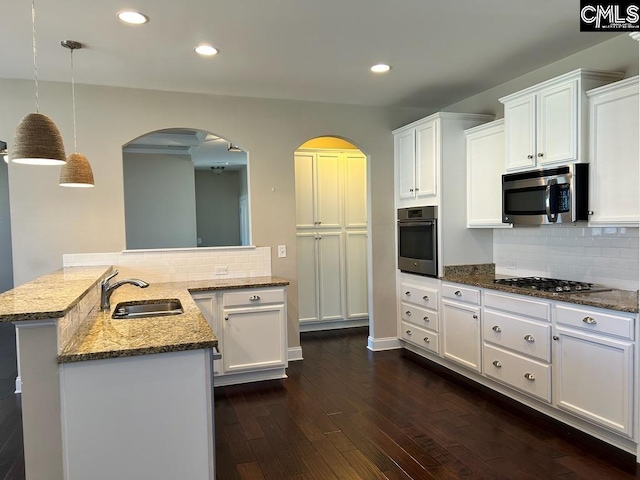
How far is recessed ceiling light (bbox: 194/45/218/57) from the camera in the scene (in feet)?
10.3

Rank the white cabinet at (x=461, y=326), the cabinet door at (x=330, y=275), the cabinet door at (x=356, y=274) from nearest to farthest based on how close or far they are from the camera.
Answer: the white cabinet at (x=461, y=326), the cabinet door at (x=330, y=275), the cabinet door at (x=356, y=274)

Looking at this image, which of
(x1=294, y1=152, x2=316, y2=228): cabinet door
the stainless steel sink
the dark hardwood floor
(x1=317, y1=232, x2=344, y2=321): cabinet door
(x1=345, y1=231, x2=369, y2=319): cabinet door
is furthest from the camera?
(x1=345, y1=231, x2=369, y2=319): cabinet door

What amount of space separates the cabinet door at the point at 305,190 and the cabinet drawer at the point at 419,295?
1432mm

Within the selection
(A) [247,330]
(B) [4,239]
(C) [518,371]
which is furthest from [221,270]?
(B) [4,239]

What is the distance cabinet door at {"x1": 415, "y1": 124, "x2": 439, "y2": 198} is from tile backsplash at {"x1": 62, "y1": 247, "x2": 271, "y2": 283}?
1601 millimetres

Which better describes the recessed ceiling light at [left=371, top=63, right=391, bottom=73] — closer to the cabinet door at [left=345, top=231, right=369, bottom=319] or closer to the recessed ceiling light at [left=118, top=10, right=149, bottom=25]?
the recessed ceiling light at [left=118, top=10, right=149, bottom=25]

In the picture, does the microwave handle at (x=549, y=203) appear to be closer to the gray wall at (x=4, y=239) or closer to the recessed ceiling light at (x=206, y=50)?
the recessed ceiling light at (x=206, y=50)

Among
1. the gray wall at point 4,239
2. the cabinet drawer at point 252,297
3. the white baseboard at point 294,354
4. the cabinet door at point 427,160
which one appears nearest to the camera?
the cabinet drawer at point 252,297

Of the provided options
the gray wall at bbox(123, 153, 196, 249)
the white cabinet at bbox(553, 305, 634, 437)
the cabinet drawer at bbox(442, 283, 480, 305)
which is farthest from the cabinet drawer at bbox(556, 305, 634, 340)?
the gray wall at bbox(123, 153, 196, 249)

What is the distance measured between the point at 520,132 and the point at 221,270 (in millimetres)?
2793

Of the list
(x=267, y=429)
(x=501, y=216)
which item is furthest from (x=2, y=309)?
(x=501, y=216)

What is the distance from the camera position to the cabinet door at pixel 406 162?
459cm

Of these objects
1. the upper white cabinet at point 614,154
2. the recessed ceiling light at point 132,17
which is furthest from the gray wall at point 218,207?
the upper white cabinet at point 614,154

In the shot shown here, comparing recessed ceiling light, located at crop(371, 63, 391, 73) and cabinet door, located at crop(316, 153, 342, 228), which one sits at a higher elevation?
recessed ceiling light, located at crop(371, 63, 391, 73)
